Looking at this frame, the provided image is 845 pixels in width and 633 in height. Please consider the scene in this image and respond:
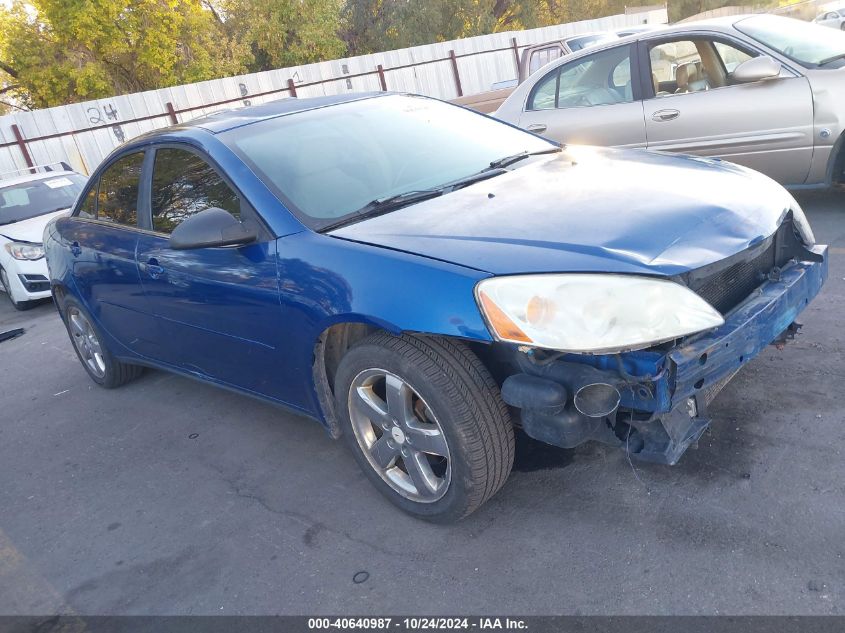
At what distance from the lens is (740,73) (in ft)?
17.9

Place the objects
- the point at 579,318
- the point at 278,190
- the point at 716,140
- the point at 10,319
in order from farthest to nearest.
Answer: the point at 10,319 < the point at 716,140 < the point at 278,190 < the point at 579,318

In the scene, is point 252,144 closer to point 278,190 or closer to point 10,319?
point 278,190

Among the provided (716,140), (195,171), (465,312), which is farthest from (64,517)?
(716,140)

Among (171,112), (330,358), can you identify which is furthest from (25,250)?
(171,112)

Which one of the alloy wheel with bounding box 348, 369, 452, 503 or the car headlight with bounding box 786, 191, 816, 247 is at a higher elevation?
the car headlight with bounding box 786, 191, 816, 247

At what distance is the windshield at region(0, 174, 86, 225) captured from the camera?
8984 millimetres

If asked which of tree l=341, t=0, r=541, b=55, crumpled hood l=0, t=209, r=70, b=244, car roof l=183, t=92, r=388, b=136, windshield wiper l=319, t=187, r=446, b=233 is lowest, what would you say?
crumpled hood l=0, t=209, r=70, b=244

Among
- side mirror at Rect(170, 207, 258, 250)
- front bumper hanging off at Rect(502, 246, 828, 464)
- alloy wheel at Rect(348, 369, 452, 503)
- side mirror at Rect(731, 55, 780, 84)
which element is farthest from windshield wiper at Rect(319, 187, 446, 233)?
side mirror at Rect(731, 55, 780, 84)

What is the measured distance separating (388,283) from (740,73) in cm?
415

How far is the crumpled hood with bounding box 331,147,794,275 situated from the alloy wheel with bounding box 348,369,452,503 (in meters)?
0.55

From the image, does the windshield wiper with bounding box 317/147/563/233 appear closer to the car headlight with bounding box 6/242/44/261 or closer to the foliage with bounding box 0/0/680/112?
the car headlight with bounding box 6/242/44/261

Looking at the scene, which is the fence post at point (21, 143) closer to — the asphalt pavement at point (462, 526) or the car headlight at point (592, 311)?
the asphalt pavement at point (462, 526)

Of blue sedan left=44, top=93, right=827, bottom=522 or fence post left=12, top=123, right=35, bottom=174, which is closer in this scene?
blue sedan left=44, top=93, right=827, bottom=522

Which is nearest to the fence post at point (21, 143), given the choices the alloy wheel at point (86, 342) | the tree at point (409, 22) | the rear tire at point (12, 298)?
the rear tire at point (12, 298)
